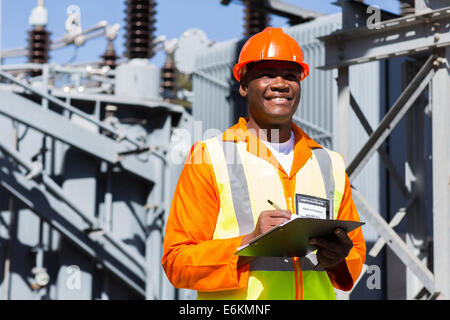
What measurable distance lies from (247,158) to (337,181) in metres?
0.47

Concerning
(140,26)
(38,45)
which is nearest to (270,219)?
(140,26)

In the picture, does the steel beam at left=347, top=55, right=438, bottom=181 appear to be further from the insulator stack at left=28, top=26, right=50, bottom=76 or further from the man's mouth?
the insulator stack at left=28, top=26, right=50, bottom=76

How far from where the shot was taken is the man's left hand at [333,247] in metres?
2.77

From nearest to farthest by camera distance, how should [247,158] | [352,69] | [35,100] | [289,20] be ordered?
[247,158] < [352,69] < [35,100] < [289,20]

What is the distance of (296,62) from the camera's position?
3143mm

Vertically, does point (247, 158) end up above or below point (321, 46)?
below

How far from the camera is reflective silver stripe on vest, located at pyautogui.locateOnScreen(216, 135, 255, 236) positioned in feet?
9.75

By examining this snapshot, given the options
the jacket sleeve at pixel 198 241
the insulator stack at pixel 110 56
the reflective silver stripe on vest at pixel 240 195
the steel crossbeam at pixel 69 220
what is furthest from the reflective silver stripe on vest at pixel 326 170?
the insulator stack at pixel 110 56

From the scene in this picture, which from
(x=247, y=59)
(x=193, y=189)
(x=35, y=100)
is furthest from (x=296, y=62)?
(x=35, y=100)

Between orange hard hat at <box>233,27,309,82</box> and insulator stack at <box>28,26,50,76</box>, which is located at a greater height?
insulator stack at <box>28,26,50,76</box>

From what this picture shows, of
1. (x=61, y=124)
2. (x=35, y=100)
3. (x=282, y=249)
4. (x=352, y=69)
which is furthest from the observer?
(x=35, y=100)

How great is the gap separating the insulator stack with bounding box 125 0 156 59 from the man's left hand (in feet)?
39.0

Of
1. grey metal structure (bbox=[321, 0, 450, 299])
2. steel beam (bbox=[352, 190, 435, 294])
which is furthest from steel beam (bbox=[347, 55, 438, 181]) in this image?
steel beam (bbox=[352, 190, 435, 294])

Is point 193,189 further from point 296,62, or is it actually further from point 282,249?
point 296,62
